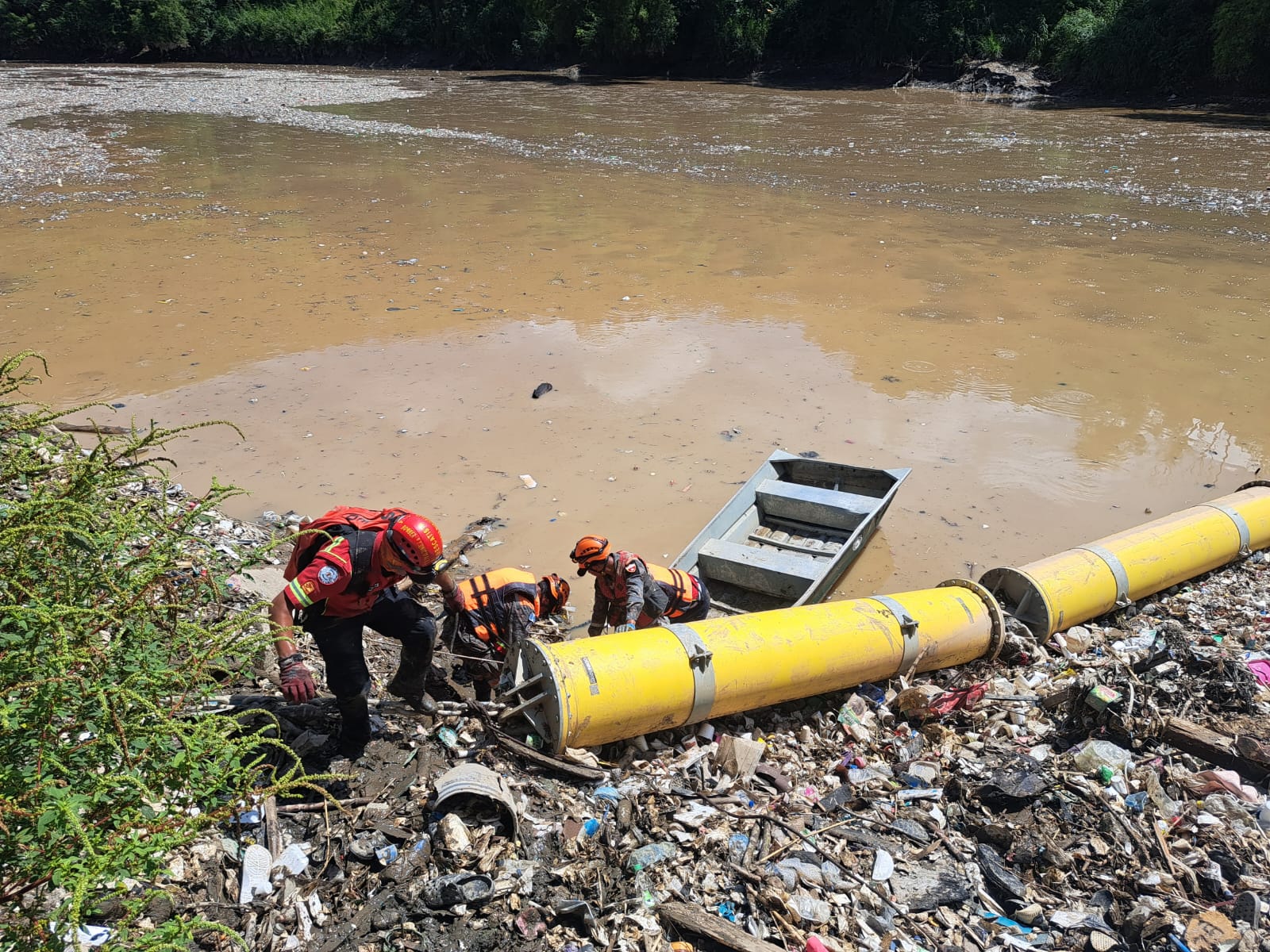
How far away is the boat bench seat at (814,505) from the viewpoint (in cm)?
564

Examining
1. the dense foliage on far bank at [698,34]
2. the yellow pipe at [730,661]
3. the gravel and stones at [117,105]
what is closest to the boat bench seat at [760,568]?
the yellow pipe at [730,661]

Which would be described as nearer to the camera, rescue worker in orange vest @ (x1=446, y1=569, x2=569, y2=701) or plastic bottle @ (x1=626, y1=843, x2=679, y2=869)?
plastic bottle @ (x1=626, y1=843, x2=679, y2=869)

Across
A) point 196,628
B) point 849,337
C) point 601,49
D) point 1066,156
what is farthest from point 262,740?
point 601,49

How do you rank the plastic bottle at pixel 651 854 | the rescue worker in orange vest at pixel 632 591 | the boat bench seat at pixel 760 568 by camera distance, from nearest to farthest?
1. the plastic bottle at pixel 651 854
2. the rescue worker in orange vest at pixel 632 591
3. the boat bench seat at pixel 760 568

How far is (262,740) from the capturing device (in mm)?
2455

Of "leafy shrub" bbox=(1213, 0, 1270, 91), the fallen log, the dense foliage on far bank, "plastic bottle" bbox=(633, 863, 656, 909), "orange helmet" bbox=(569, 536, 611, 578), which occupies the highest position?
the dense foliage on far bank

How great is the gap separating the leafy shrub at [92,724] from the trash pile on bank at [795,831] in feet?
1.58

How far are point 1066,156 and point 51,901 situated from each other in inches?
761

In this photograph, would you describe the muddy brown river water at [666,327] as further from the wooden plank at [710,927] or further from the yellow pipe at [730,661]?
the wooden plank at [710,927]

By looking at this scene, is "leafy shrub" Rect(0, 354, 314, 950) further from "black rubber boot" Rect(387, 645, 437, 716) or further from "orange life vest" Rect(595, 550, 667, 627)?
"orange life vest" Rect(595, 550, 667, 627)

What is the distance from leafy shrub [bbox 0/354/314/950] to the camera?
2072 millimetres

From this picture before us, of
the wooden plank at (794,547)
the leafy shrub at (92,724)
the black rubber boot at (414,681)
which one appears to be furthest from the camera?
the wooden plank at (794,547)

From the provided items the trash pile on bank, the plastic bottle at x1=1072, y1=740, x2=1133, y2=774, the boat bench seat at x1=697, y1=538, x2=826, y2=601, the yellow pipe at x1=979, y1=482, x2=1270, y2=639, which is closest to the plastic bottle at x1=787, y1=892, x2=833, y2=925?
the trash pile on bank

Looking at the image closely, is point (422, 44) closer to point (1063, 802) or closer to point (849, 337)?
A: point (849, 337)
